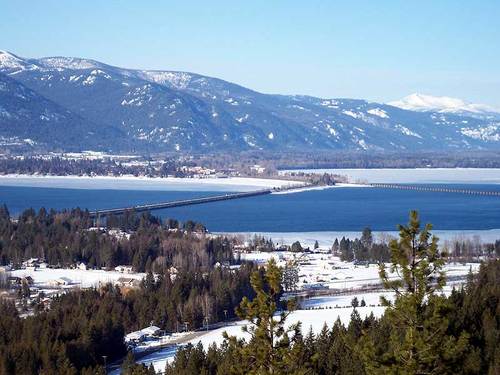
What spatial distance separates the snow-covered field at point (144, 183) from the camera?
291 ft

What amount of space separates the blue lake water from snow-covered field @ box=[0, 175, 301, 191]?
4.76 m

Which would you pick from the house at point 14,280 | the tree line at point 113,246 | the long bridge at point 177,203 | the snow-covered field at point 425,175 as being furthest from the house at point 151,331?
the snow-covered field at point 425,175

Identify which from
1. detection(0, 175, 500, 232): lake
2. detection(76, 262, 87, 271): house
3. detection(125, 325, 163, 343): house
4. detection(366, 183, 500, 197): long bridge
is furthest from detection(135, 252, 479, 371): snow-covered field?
detection(366, 183, 500, 197): long bridge

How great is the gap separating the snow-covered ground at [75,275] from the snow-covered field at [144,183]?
49.7 m

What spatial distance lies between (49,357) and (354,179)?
274 ft

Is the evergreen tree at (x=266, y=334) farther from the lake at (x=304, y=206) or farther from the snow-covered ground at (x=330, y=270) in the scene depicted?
the lake at (x=304, y=206)

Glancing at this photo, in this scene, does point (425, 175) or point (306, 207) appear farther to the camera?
point (425, 175)

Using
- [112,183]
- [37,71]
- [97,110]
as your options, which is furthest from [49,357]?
[37,71]

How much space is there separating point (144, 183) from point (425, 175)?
3517cm

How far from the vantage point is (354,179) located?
3994 inches

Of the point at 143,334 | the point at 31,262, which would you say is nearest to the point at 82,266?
the point at 31,262

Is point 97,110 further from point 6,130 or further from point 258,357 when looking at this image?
point 258,357

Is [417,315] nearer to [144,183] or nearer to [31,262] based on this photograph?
[31,262]

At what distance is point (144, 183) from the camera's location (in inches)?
3748
